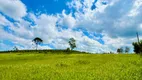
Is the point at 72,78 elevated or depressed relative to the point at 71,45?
depressed

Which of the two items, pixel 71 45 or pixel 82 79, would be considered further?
pixel 71 45

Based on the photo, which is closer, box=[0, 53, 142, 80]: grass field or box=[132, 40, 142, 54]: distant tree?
box=[0, 53, 142, 80]: grass field

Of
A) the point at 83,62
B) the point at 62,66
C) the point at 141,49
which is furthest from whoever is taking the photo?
the point at 141,49

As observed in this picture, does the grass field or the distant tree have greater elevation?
the distant tree

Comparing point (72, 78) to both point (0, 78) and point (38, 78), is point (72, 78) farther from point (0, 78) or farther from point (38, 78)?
point (0, 78)

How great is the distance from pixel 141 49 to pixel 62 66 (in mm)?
70050

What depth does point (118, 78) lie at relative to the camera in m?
37.4

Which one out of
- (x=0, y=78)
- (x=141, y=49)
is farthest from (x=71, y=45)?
(x=0, y=78)

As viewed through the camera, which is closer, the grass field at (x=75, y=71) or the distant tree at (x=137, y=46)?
the grass field at (x=75, y=71)

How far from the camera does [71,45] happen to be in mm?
189000

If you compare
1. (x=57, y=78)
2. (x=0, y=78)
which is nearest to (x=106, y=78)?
(x=57, y=78)

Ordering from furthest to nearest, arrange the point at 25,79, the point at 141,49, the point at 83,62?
1. the point at 141,49
2. the point at 83,62
3. the point at 25,79

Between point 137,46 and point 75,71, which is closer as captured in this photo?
point 75,71

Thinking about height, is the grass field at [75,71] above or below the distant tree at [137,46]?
below
